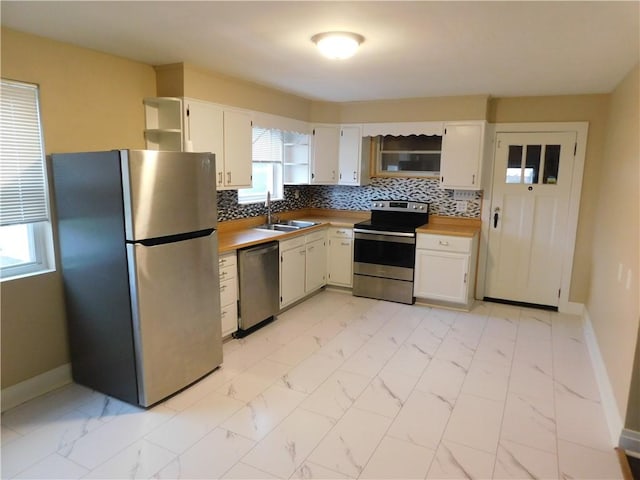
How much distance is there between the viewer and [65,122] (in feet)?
8.95

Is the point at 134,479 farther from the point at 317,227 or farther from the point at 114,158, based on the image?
the point at 317,227

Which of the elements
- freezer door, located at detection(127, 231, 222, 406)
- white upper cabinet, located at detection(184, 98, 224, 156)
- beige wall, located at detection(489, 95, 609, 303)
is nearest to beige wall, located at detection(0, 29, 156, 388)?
white upper cabinet, located at detection(184, 98, 224, 156)

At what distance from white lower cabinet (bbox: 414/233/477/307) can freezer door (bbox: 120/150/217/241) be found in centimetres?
245

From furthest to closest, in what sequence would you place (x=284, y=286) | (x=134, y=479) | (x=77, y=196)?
(x=284, y=286) < (x=77, y=196) < (x=134, y=479)

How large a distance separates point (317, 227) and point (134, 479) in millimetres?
3108

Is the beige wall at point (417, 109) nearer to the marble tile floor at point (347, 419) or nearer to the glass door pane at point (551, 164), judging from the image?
the glass door pane at point (551, 164)

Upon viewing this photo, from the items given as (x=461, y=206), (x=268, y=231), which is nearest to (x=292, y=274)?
(x=268, y=231)

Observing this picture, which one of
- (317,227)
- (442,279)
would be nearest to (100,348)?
(317,227)

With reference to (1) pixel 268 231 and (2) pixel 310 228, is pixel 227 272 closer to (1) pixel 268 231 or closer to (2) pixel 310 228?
(1) pixel 268 231

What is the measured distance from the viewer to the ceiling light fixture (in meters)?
2.41

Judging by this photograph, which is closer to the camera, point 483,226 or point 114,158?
point 114,158

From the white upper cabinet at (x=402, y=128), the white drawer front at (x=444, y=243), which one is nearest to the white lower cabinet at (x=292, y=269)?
the white drawer front at (x=444, y=243)

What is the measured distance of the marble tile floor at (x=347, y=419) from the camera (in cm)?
211

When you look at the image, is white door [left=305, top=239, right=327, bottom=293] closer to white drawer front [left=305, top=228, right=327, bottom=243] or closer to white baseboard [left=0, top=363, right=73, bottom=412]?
white drawer front [left=305, top=228, right=327, bottom=243]
